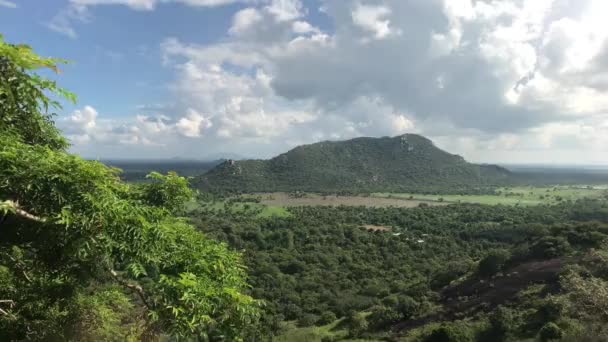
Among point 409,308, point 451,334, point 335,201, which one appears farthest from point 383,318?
point 335,201

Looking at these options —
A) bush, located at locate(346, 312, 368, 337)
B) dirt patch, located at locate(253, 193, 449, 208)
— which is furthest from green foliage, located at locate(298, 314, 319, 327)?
dirt patch, located at locate(253, 193, 449, 208)

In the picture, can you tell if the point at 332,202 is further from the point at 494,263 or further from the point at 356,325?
the point at 356,325

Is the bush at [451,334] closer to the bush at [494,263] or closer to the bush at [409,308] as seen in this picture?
the bush at [409,308]

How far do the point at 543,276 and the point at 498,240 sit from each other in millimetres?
52164

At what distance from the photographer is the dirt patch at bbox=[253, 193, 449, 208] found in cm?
14600

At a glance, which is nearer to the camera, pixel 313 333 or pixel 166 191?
pixel 166 191

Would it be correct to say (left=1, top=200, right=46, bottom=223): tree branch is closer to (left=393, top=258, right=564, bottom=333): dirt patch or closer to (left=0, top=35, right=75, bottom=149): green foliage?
(left=0, top=35, right=75, bottom=149): green foliage

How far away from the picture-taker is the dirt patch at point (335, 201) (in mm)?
146000

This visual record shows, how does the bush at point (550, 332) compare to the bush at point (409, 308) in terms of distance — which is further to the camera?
the bush at point (409, 308)

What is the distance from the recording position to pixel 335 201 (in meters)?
156

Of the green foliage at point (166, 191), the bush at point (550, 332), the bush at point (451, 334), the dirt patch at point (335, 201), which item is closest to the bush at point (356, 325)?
the bush at point (451, 334)

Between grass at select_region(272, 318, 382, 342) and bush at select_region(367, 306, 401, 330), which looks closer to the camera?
grass at select_region(272, 318, 382, 342)

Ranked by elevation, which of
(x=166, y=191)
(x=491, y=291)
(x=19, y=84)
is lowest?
(x=491, y=291)

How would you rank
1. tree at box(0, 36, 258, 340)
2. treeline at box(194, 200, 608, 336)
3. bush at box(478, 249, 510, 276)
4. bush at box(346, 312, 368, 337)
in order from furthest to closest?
bush at box(478, 249, 510, 276), treeline at box(194, 200, 608, 336), bush at box(346, 312, 368, 337), tree at box(0, 36, 258, 340)
